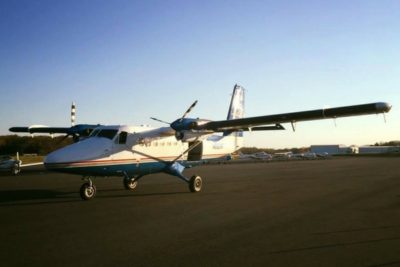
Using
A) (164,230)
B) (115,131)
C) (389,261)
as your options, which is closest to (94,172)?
(115,131)

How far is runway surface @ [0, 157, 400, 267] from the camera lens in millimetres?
6414

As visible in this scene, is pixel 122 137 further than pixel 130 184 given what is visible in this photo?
No

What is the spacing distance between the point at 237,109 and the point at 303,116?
8935 mm

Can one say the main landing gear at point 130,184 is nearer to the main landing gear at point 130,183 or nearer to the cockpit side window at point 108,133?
the main landing gear at point 130,183

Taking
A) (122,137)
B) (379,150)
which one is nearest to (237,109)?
(122,137)

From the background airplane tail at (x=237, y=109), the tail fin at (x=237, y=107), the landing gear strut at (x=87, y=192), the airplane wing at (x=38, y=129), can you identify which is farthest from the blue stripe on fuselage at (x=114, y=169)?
the tail fin at (x=237, y=107)

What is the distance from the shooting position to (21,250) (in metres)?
7.06

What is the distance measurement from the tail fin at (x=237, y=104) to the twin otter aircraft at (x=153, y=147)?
10.4 ft

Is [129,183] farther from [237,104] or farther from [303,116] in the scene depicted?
[237,104]

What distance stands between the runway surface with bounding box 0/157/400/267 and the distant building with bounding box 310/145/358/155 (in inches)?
4649

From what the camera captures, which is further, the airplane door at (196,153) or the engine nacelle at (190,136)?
the airplane door at (196,153)

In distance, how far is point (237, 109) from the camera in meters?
24.0

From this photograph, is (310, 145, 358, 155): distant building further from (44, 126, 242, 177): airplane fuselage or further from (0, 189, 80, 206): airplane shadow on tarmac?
(0, 189, 80, 206): airplane shadow on tarmac

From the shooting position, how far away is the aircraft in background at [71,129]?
1861cm
